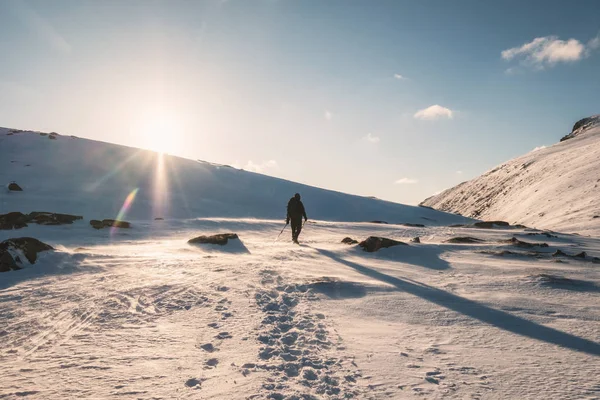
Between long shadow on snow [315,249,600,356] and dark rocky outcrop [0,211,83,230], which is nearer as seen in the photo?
long shadow on snow [315,249,600,356]

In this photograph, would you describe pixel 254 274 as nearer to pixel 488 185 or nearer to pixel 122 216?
pixel 122 216

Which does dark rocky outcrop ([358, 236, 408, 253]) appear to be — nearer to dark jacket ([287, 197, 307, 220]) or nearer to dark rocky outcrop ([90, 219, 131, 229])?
dark jacket ([287, 197, 307, 220])

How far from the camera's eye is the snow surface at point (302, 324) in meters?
3.30

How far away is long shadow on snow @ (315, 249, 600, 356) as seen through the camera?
4250 mm

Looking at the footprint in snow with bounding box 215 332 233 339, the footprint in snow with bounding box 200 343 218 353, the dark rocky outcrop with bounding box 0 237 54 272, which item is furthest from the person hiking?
the footprint in snow with bounding box 200 343 218 353

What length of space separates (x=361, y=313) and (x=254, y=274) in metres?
3.14

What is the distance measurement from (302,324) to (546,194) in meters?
41.4

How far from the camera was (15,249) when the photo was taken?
794 centimetres

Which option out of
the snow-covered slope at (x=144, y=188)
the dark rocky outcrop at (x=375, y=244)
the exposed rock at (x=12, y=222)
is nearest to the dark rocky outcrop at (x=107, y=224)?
the exposed rock at (x=12, y=222)

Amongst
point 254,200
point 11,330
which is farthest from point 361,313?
point 254,200

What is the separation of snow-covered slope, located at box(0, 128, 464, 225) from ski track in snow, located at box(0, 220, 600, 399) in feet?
65.9

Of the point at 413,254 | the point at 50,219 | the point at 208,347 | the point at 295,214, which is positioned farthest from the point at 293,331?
the point at 50,219

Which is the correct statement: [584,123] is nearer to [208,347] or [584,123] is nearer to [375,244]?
[375,244]

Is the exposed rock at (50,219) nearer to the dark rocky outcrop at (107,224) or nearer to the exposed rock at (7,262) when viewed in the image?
the dark rocky outcrop at (107,224)
